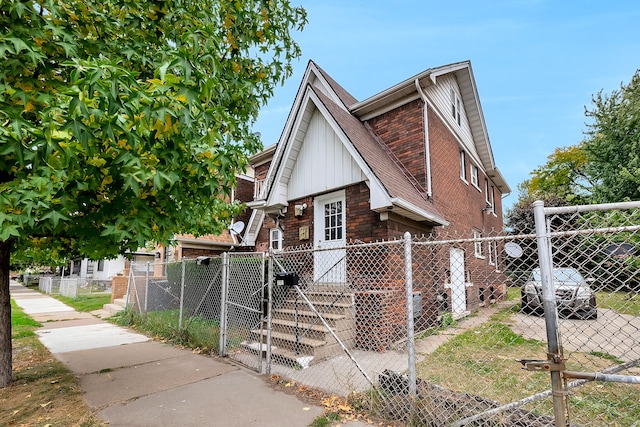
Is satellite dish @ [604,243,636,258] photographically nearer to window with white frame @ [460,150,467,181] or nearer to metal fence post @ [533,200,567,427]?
metal fence post @ [533,200,567,427]

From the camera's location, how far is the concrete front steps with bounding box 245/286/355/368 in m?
5.77

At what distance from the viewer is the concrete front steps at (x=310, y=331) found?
5.77 metres

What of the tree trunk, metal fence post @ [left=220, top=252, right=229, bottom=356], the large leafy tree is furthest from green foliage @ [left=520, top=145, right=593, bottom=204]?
the tree trunk

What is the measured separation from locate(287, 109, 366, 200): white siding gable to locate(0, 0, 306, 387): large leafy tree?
10.8 ft

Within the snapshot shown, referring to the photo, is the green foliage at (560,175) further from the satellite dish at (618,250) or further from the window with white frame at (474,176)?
the satellite dish at (618,250)

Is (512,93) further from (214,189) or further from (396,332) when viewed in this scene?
(214,189)

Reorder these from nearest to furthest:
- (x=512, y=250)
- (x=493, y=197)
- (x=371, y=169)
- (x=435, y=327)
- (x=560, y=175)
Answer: (x=512, y=250)
(x=371, y=169)
(x=435, y=327)
(x=493, y=197)
(x=560, y=175)

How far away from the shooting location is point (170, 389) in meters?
4.64

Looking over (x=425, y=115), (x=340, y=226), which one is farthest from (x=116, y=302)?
(x=425, y=115)

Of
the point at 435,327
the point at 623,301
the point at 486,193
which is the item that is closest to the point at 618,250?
the point at 623,301

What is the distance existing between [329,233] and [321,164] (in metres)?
1.86

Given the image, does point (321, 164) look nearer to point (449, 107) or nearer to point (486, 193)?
point (449, 107)

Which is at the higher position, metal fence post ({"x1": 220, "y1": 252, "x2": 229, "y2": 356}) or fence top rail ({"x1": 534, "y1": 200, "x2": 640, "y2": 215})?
fence top rail ({"x1": 534, "y1": 200, "x2": 640, "y2": 215})

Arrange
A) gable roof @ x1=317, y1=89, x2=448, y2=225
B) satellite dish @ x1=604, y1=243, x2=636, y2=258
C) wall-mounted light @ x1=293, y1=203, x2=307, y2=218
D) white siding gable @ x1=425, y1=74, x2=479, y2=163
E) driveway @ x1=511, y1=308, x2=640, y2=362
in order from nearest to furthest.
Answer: satellite dish @ x1=604, y1=243, x2=636, y2=258 < driveway @ x1=511, y1=308, x2=640, y2=362 < gable roof @ x1=317, y1=89, x2=448, y2=225 < wall-mounted light @ x1=293, y1=203, x2=307, y2=218 < white siding gable @ x1=425, y1=74, x2=479, y2=163
